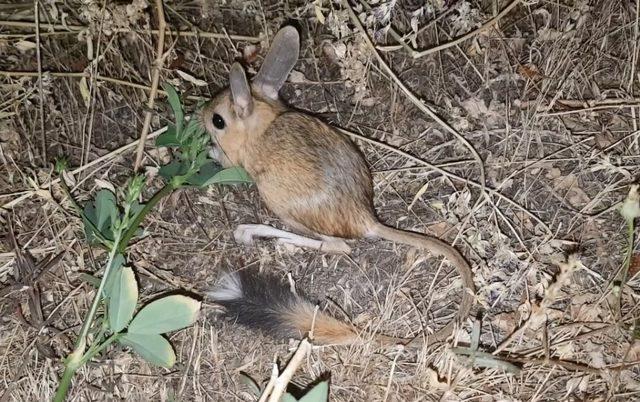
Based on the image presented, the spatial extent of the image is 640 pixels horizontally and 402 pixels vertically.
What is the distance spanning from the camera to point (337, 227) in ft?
8.77

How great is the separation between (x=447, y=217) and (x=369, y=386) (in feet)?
2.53

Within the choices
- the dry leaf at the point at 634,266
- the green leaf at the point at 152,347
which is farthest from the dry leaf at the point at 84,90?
the dry leaf at the point at 634,266

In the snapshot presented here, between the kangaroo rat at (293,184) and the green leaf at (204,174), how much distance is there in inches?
4.7

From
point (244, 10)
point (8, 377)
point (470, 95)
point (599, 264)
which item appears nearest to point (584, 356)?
point (599, 264)

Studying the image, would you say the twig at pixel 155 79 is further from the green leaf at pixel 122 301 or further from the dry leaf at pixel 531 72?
the dry leaf at pixel 531 72

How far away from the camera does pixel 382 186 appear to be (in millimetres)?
2982

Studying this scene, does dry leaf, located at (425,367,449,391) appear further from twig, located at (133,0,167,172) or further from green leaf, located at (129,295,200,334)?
twig, located at (133,0,167,172)

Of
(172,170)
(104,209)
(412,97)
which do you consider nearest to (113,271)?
(104,209)

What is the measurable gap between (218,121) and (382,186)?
74 cm

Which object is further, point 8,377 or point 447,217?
point 447,217

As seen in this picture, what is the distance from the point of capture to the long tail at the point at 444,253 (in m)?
2.65

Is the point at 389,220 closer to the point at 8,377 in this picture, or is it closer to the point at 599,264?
the point at 599,264

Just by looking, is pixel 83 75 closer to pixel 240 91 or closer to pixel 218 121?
pixel 218 121

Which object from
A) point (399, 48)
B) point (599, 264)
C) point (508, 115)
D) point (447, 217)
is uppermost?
point (399, 48)
